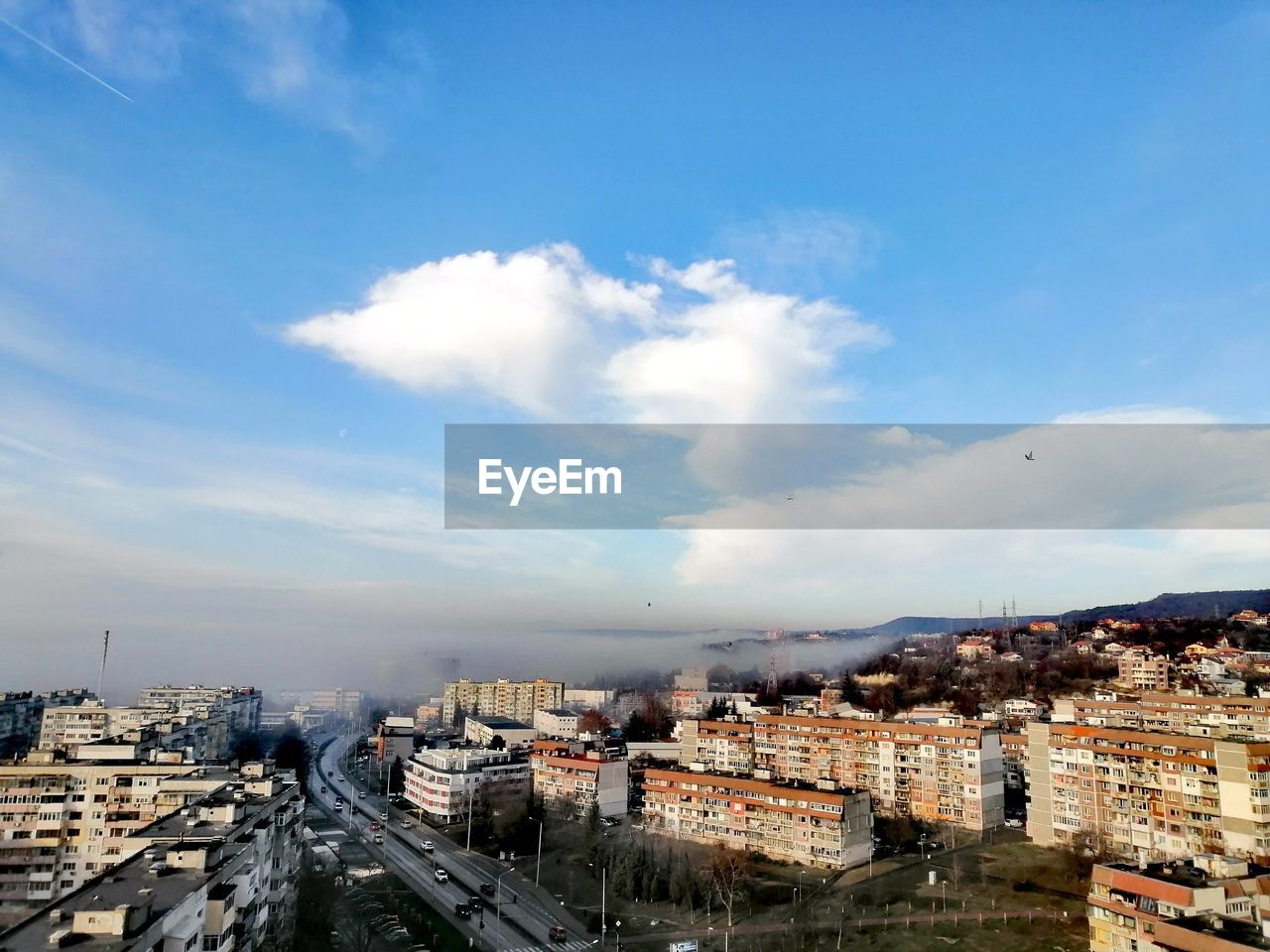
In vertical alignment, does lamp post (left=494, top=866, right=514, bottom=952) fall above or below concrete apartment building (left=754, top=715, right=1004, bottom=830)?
below

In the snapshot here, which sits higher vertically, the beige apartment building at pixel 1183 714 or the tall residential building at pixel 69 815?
the beige apartment building at pixel 1183 714

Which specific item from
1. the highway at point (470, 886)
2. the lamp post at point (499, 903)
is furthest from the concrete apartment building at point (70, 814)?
the lamp post at point (499, 903)

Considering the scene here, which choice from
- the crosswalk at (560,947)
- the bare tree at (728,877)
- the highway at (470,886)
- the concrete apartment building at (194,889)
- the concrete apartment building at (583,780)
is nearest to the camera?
the concrete apartment building at (194,889)

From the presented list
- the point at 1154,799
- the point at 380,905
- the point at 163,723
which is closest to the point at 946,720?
the point at 1154,799

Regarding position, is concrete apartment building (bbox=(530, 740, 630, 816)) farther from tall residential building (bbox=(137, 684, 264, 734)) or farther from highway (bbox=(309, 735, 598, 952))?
tall residential building (bbox=(137, 684, 264, 734))

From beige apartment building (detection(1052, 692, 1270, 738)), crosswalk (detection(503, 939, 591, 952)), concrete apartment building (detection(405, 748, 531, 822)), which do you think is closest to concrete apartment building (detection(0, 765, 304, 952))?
A: crosswalk (detection(503, 939, 591, 952))

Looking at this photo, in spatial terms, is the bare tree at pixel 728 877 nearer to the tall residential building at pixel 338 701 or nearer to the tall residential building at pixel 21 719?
the tall residential building at pixel 21 719
